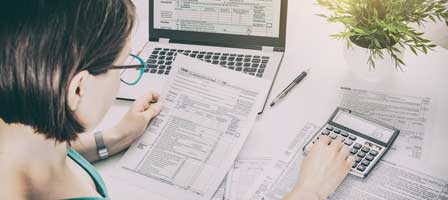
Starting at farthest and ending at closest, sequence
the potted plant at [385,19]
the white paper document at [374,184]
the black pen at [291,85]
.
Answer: the black pen at [291,85] < the potted plant at [385,19] < the white paper document at [374,184]

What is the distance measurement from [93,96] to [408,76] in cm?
63

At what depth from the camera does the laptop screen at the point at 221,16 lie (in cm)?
114

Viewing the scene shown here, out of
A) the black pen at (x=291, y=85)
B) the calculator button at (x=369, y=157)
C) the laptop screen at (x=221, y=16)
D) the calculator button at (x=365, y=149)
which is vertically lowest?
the calculator button at (x=369, y=157)

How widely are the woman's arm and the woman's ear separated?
132 mm

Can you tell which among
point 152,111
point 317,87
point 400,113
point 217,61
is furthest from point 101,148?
point 400,113

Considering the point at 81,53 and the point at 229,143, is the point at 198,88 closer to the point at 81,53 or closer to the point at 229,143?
the point at 229,143

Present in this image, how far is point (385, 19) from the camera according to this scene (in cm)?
98

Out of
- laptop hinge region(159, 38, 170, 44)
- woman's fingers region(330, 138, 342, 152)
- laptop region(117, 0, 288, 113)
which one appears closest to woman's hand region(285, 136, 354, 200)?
woman's fingers region(330, 138, 342, 152)

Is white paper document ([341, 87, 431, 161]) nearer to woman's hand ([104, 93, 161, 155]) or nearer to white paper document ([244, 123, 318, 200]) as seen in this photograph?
white paper document ([244, 123, 318, 200])

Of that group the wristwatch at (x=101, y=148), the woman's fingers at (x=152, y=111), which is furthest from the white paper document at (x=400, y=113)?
the wristwatch at (x=101, y=148)

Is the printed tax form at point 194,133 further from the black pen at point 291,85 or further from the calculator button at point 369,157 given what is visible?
the calculator button at point 369,157

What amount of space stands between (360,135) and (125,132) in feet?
1.37

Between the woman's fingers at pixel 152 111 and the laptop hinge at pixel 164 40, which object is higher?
the laptop hinge at pixel 164 40

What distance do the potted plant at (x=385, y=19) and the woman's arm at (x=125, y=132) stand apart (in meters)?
0.38
